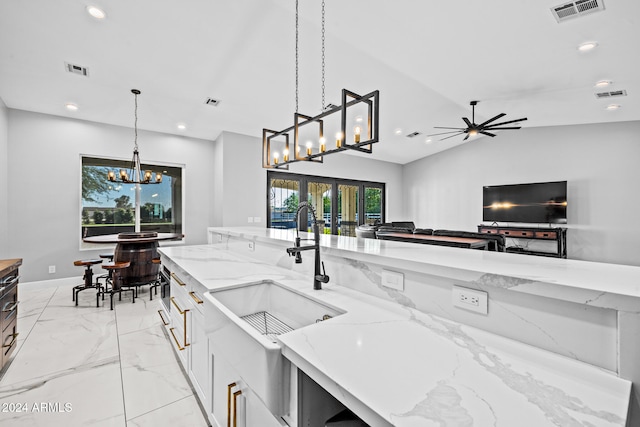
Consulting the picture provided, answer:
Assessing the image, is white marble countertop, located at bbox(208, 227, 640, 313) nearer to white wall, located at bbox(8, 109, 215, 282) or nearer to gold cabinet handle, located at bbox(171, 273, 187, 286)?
gold cabinet handle, located at bbox(171, 273, 187, 286)

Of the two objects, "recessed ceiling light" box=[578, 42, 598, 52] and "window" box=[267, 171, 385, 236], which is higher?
"recessed ceiling light" box=[578, 42, 598, 52]

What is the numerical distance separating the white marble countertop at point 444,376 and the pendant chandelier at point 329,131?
3.98 ft

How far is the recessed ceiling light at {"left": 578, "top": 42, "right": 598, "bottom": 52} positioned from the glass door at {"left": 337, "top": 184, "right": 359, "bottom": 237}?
501 centimetres

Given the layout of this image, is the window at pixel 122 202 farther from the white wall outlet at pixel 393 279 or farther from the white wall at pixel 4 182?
the white wall outlet at pixel 393 279

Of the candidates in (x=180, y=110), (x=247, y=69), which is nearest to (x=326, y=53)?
(x=247, y=69)

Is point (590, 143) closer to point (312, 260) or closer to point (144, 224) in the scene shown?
point (312, 260)

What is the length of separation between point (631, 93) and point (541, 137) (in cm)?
Answer: 224

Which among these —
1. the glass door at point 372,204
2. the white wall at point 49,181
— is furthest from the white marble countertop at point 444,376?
the glass door at point 372,204

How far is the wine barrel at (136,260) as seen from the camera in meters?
3.68

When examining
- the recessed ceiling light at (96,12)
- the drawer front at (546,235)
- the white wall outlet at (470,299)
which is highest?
the recessed ceiling light at (96,12)

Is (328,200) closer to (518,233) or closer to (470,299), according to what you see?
A: (518,233)

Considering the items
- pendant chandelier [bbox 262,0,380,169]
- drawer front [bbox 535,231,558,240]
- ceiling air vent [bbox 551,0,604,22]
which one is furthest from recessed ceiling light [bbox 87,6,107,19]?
drawer front [bbox 535,231,558,240]

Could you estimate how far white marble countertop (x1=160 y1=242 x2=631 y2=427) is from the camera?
1.93 ft

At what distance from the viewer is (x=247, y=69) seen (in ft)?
11.4
